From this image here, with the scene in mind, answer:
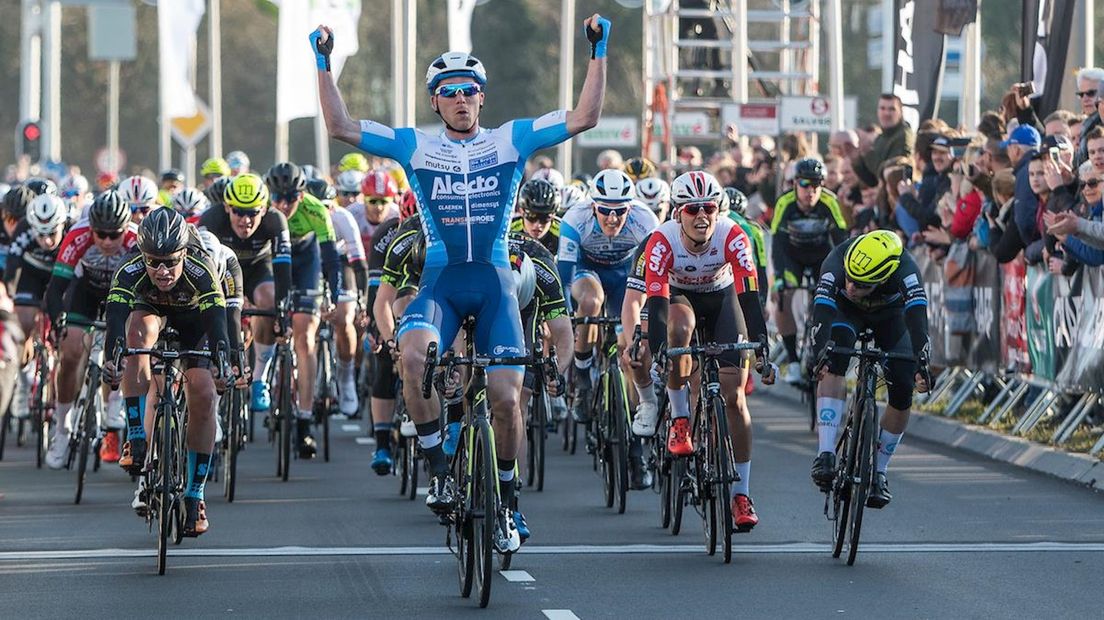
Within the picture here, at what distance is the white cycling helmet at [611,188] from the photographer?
50.0ft

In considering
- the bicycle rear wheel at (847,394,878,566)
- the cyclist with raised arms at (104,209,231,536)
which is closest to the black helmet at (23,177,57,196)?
the cyclist with raised arms at (104,209,231,536)

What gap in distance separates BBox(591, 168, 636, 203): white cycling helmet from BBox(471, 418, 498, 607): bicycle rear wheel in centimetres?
575

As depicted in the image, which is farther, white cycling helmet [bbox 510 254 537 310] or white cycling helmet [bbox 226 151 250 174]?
white cycling helmet [bbox 226 151 250 174]

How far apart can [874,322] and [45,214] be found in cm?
684

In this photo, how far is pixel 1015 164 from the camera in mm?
16688

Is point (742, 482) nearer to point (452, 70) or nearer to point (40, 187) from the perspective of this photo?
point (452, 70)

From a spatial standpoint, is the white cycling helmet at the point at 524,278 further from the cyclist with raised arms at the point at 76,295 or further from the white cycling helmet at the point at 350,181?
the white cycling helmet at the point at 350,181

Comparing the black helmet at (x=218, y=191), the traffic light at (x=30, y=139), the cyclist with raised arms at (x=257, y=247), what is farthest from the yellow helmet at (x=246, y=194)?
the traffic light at (x=30, y=139)

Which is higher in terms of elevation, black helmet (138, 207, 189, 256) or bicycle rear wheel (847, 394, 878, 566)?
black helmet (138, 207, 189, 256)

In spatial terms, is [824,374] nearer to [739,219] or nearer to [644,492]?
[644,492]

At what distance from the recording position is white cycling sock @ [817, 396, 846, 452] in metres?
11.4

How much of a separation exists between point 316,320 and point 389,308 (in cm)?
249

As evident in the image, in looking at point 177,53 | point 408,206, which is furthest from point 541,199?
point 177,53

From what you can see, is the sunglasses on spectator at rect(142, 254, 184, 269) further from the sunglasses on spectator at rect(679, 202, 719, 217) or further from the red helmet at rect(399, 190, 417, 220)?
the red helmet at rect(399, 190, 417, 220)
